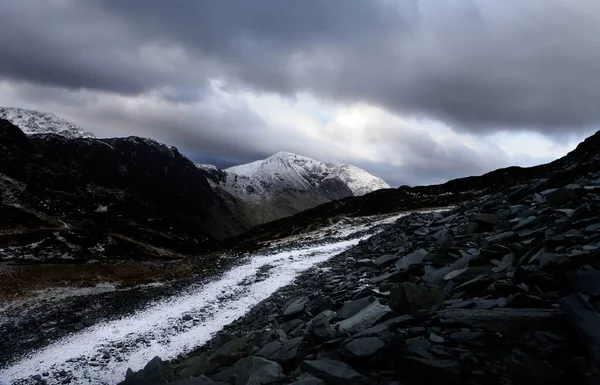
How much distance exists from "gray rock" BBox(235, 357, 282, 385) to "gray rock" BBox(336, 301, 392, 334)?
1818 mm

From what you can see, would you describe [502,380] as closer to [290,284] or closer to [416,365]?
[416,365]

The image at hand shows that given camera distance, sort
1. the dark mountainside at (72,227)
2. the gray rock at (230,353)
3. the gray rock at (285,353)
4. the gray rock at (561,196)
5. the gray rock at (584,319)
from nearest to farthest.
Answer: the gray rock at (584,319) < the gray rock at (285,353) < the gray rock at (230,353) < the gray rock at (561,196) < the dark mountainside at (72,227)

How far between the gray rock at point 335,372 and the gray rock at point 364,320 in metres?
1.59

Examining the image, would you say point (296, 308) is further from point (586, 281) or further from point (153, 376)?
point (586, 281)

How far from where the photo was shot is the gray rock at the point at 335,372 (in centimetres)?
647

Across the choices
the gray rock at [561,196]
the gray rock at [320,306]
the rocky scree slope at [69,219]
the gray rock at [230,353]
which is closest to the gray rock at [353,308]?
the gray rock at [320,306]

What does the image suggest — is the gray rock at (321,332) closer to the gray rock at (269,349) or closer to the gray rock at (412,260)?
the gray rock at (269,349)

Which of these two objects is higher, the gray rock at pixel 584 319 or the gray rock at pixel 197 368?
the gray rock at pixel 584 319

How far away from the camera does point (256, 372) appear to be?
26.0ft

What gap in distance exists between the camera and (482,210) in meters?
20.5

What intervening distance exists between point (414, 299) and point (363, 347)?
2.18 m

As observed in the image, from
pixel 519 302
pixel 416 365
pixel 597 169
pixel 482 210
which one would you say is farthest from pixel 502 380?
pixel 597 169

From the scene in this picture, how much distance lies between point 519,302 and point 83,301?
31695mm

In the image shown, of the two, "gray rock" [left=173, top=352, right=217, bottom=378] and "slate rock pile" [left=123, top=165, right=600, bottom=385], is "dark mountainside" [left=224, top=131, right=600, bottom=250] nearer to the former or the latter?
"slate rock pile" [left=123, top=165, right=600, bottom=385]
